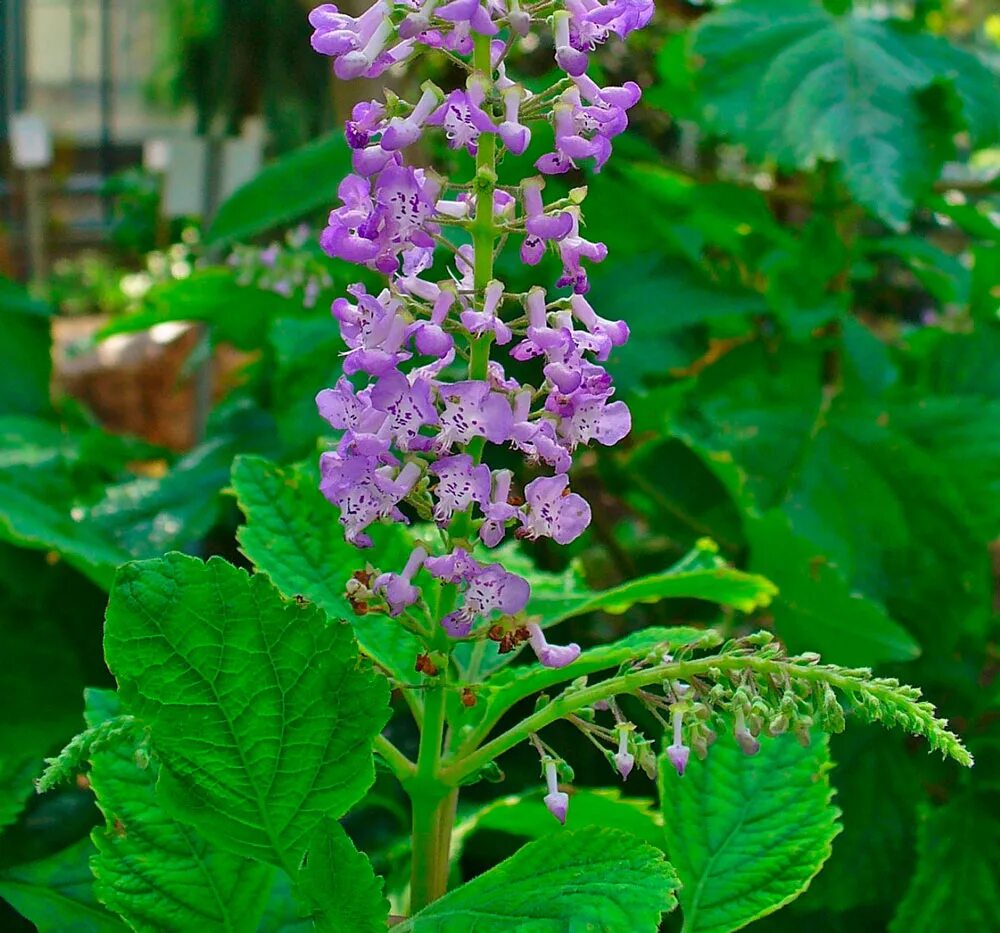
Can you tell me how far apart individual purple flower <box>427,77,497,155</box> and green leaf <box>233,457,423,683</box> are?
0.23 meters

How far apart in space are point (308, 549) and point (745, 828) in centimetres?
26

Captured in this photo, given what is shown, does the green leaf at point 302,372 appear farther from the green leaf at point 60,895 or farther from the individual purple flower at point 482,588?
the individual purple flower at point 482,588

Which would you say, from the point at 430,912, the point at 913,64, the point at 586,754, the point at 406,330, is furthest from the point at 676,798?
the point at 913,64

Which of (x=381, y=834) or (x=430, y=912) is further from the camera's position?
(x=381, y=834)

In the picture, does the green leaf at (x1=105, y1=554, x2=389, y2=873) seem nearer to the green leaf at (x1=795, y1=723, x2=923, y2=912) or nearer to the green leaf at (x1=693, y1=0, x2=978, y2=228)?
the green leaf at (x1=795, y1=723, x2=923, y2=912)

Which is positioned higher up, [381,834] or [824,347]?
[824,347]

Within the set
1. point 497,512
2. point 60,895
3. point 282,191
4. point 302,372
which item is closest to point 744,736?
point 497,512

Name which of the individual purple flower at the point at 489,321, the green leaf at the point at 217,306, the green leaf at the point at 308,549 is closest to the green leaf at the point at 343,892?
the green leaf at the point at 308,549

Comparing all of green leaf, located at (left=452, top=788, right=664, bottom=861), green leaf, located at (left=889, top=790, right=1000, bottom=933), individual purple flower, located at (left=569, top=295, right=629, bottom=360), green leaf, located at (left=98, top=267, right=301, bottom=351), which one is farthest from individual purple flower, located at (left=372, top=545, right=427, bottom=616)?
green leaf, located at (left=98, top=267, right=301, bottom=351)

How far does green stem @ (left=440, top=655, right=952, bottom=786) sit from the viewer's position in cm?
47

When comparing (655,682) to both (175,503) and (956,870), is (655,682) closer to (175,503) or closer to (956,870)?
(956,870)

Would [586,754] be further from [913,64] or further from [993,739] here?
[913,64]

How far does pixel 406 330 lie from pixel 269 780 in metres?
0.19

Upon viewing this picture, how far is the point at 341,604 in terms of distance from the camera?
24.0 inches
